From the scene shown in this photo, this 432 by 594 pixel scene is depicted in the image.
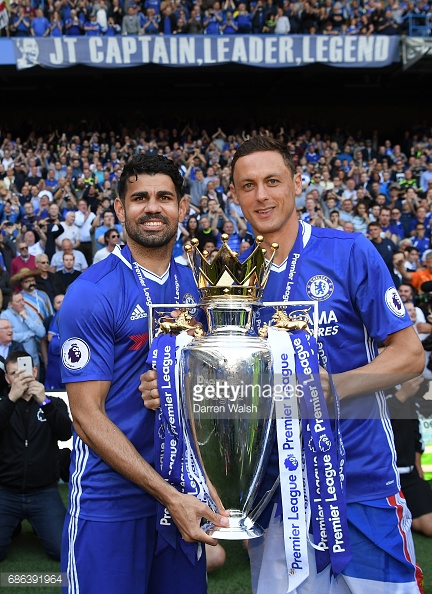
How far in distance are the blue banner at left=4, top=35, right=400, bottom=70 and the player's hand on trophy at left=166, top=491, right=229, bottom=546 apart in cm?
1715

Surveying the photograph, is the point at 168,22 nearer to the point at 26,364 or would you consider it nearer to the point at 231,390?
the point at 26,364

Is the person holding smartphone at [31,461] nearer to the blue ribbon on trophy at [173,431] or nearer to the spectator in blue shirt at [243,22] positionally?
the blue ribbon on trophy at [173,431]

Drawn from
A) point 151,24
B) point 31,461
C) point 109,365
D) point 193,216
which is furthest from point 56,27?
point 109,365

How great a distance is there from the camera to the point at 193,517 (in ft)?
6.39

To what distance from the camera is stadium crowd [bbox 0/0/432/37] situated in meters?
17.9

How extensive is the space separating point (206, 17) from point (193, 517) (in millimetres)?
18284

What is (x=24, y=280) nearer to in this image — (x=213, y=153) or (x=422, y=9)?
(x=213, y=153)

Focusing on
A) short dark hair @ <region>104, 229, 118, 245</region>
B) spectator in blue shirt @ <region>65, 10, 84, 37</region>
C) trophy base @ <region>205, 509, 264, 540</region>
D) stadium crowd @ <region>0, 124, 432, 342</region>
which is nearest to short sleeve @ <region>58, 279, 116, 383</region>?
trophy base @ <region>205, 509, 264, 540</region>

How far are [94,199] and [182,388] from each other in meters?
10.2

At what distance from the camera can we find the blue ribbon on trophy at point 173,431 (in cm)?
202

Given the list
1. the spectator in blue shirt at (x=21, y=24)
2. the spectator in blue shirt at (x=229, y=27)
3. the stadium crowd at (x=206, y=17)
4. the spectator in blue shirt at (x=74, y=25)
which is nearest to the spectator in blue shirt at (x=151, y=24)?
the stadium crowd at (x=206, y=17)

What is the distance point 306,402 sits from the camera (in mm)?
1992

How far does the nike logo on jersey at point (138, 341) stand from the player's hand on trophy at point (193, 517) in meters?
0.56

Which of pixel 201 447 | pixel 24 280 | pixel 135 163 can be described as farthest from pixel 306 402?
pixel 24 280
